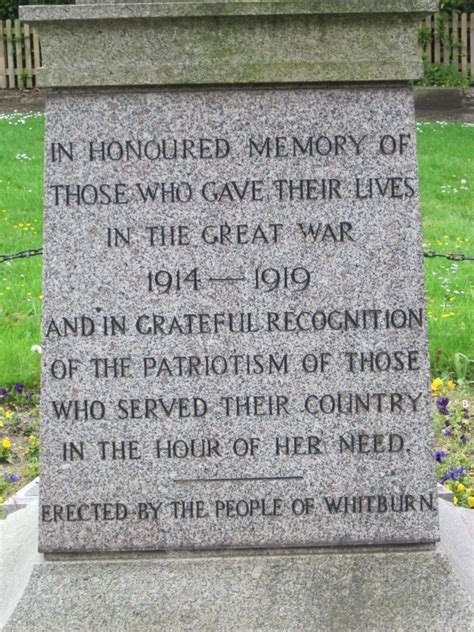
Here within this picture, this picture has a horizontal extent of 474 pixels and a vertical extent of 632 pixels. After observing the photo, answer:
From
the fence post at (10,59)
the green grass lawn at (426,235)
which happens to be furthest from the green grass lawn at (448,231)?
the fence post at (10,59)

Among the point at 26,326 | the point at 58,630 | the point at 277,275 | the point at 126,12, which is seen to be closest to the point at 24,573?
the point at 58,630

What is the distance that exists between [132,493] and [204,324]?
0.62 meters

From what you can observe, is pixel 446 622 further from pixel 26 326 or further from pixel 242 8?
pixel 26 326

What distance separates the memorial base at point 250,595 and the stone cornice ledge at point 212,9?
1766 mm

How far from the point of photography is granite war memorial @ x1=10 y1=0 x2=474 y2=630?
11.3 ft

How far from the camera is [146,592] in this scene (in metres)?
3.53

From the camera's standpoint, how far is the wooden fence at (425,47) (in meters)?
21.3

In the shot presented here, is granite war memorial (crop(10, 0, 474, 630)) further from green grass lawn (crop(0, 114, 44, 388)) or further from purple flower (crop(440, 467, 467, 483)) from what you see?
green grass lawn (crop(0, 114, 44, 388))

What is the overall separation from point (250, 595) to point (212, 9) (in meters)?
1.89

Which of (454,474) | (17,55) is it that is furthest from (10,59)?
(454,474)

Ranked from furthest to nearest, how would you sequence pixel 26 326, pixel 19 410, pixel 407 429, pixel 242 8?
pixel 26 326, pixel 19 410, pixel 407 429, pixel 242 8

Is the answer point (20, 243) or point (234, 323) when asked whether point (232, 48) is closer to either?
point (234, 323)

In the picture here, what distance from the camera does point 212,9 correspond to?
11.2 ft

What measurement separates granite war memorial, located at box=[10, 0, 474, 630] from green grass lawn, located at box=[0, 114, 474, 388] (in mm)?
3124
